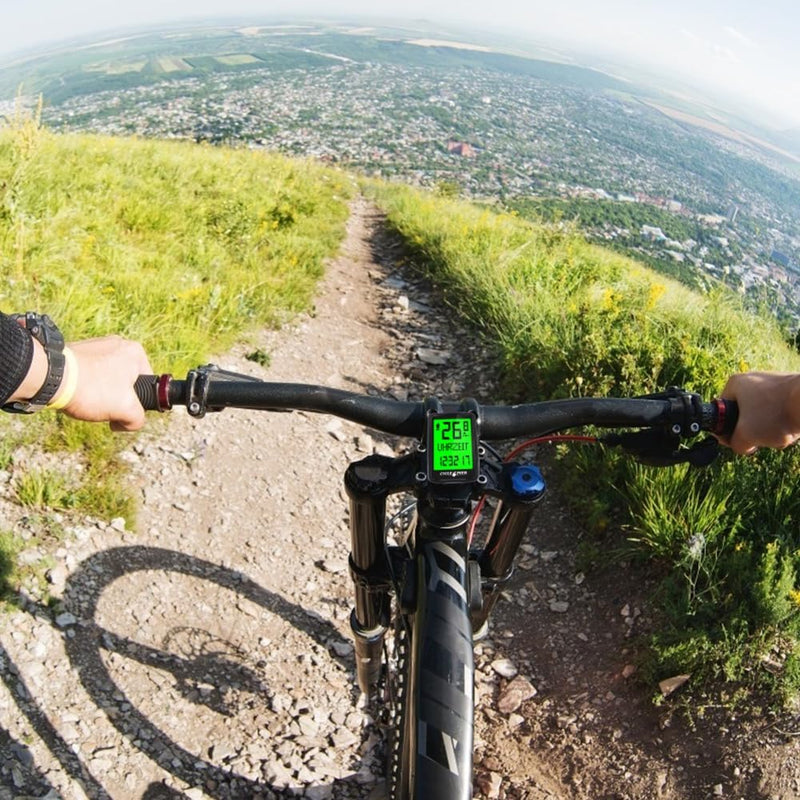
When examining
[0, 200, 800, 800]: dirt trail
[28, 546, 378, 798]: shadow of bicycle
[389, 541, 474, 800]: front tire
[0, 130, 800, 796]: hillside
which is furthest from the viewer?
[0, 130, 800, 796]: hillside

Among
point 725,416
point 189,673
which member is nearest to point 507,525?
point 725,416

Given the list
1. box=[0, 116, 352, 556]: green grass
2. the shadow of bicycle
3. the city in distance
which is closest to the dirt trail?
the shadow of bicycle

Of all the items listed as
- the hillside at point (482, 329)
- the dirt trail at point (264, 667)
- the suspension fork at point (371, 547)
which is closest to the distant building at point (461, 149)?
the hillside at point (482, 329)

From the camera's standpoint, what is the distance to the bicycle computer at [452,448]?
1300 millimetres

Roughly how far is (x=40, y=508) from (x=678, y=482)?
11.7 ft

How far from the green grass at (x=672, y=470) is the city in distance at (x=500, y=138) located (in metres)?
0.93

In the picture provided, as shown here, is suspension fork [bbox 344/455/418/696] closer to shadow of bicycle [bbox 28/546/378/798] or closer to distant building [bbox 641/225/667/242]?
shadow of bicycle [bbox 28/546/378/798]

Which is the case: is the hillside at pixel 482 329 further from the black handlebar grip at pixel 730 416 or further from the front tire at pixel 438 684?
the front tire at pixel 438 684

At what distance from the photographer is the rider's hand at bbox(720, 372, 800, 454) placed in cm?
153

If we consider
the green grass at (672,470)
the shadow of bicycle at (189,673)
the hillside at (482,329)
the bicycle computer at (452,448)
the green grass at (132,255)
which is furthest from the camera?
the green grass at (132,255)

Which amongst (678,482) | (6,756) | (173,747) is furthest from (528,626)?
(6,756)

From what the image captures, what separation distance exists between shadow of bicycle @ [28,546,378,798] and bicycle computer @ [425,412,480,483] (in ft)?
6.89

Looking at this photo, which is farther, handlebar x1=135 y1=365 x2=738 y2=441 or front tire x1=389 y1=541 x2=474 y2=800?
handlebar x1=135 y1=365 x2=738 y2=441

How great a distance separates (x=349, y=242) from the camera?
985 cm
